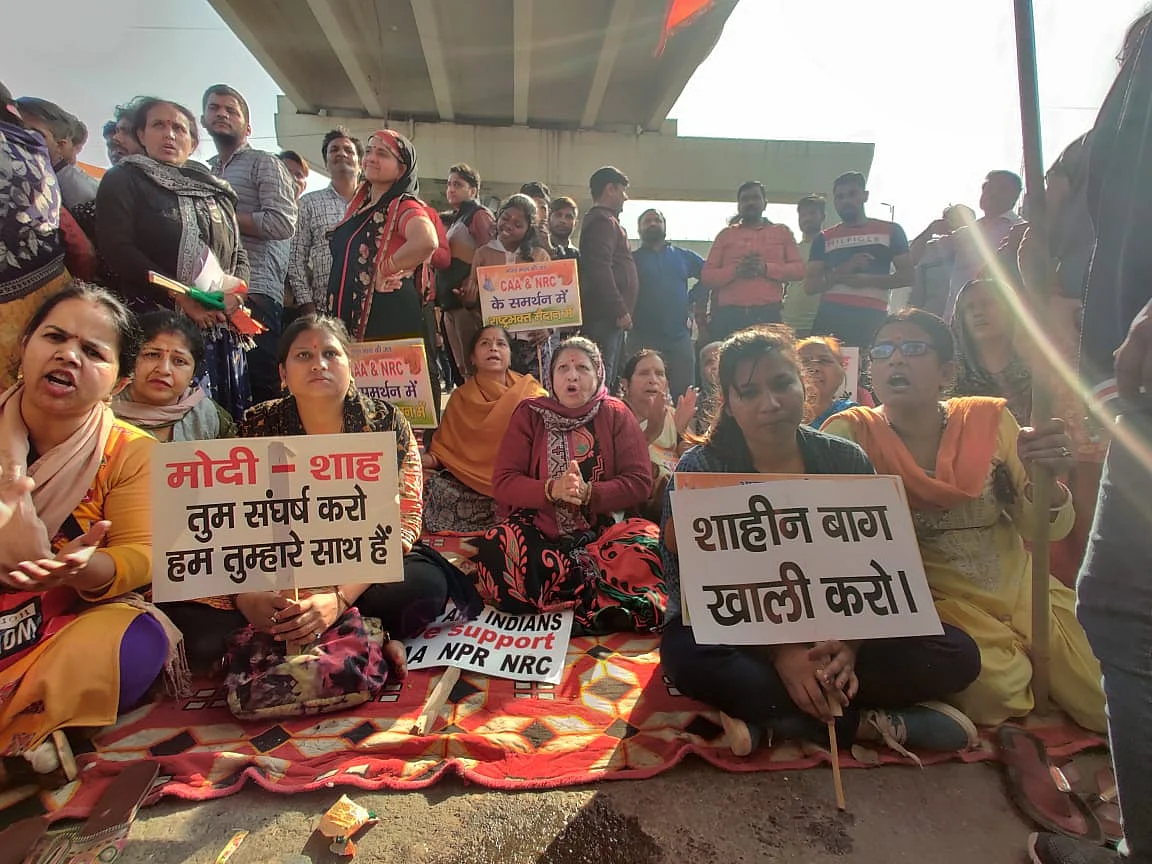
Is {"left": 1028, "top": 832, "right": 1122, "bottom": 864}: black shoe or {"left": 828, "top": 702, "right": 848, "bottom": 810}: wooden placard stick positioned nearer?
{"left": 1028, "top": 832, "right": 1122, "bottom": 864}: black shoe

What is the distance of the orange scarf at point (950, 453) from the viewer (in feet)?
6.66

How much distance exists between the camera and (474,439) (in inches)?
161

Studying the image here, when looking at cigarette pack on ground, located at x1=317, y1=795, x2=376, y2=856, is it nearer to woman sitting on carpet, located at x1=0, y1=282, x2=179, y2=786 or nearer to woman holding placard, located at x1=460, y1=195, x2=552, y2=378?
woman sitting on carpet, located at x1=0, y1=282, x2=179, y2=786

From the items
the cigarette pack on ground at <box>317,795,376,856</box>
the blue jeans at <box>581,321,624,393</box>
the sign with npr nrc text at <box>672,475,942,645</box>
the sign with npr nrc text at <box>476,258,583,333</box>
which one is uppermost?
the sign with npr nrc text at <box>476,258,583,333</box>

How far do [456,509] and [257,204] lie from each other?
2260mm

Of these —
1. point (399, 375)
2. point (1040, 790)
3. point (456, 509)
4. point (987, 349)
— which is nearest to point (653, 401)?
point (456, 509)

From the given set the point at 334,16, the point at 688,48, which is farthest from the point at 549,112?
the point at 334,16

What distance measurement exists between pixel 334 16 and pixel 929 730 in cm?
1051

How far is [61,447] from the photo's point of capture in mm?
1830

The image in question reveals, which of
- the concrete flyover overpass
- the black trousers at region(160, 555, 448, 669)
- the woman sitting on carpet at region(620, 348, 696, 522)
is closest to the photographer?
the black trousers at region(160, 555, 448, 669)

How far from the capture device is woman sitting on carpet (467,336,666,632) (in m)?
2.68

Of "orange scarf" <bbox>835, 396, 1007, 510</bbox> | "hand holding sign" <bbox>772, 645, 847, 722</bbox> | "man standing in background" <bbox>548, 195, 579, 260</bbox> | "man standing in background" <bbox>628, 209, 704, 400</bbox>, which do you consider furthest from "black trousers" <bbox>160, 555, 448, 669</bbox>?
"man standing in background" <bbox>548, 195, 579, 260</bbox>

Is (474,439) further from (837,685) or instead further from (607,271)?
(837,685)

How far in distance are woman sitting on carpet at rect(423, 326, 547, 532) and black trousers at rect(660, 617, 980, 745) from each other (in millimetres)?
2371
